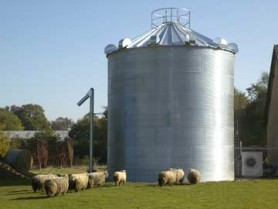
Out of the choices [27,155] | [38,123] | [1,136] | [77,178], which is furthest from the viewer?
[38,123]

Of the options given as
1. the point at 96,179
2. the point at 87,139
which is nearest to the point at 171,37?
the point at 96,179

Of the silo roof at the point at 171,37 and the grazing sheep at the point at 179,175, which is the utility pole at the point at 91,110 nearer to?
the silo roof at the point at 171,37

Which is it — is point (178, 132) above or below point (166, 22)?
below

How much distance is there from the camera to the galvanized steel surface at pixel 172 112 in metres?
28.3

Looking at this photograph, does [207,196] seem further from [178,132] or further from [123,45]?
[123,45]

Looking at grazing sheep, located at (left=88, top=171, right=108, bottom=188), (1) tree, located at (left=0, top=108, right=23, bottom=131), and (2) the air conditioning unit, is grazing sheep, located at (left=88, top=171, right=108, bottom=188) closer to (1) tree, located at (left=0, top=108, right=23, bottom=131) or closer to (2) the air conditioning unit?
(2) the air conditioning unit

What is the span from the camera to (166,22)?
32500 millimetres

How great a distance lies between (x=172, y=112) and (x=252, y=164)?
12099 millimetres

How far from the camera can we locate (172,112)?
28344 millimetres

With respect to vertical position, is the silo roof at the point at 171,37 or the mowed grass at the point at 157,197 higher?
the silo roof at the point at 171,37

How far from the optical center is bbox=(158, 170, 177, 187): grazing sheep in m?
25.2

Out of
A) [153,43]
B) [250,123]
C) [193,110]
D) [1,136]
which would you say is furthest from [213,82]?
[250,123]

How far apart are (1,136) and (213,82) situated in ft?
116

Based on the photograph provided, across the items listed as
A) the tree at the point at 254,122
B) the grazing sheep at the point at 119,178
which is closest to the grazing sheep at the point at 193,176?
the grazing sheep at the point at 119,178
